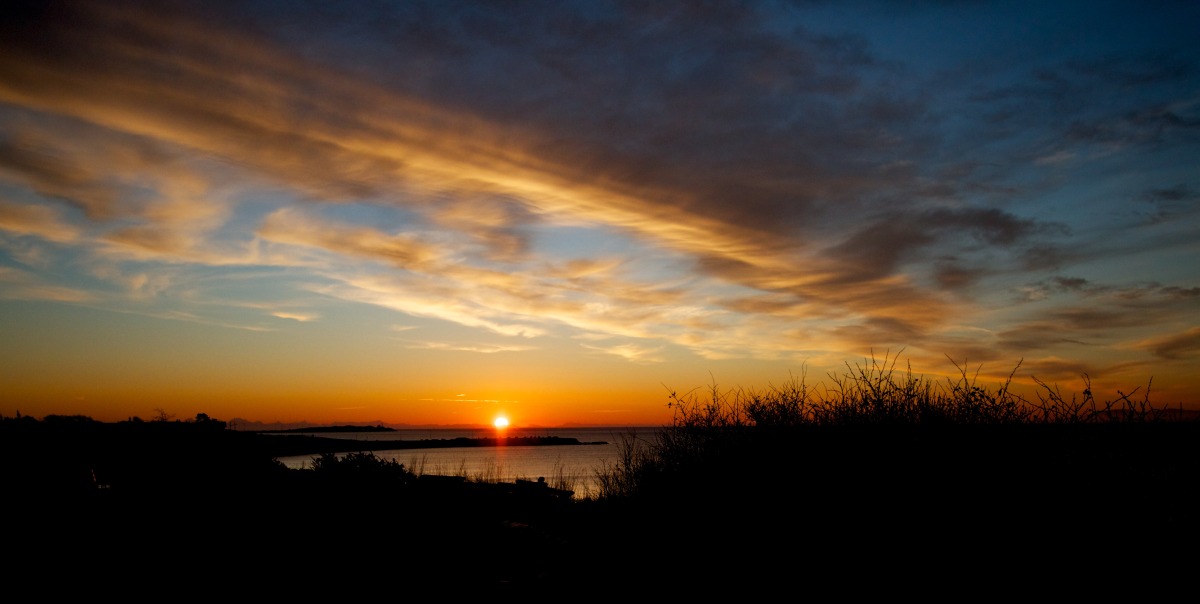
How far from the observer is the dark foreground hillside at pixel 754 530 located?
6.22 m

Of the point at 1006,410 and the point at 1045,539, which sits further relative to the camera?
the point at 1006,410

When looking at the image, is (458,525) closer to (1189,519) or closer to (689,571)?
(689,571)

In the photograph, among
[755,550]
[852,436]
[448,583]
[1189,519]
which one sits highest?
[852,436]

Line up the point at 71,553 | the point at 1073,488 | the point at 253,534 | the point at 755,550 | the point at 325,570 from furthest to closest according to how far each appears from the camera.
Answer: the point at 253,534, the point at 71,553, the point at 325,570, the point at 755,550, the point at 1073,488

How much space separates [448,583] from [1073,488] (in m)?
7.18

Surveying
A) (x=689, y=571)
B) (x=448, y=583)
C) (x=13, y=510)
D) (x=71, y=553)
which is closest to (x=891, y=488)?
(x=689, y=571)

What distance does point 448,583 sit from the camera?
779 cm

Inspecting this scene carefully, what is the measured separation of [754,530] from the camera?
25.6ft

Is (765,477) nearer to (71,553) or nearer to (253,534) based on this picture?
(253,534)

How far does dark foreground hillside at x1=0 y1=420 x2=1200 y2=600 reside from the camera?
6219 millimetres

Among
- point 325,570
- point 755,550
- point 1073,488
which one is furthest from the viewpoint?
point 325,570

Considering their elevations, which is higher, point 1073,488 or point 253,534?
point 1073,488

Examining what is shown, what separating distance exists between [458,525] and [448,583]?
12.3ft

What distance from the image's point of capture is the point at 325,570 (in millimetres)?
8086
